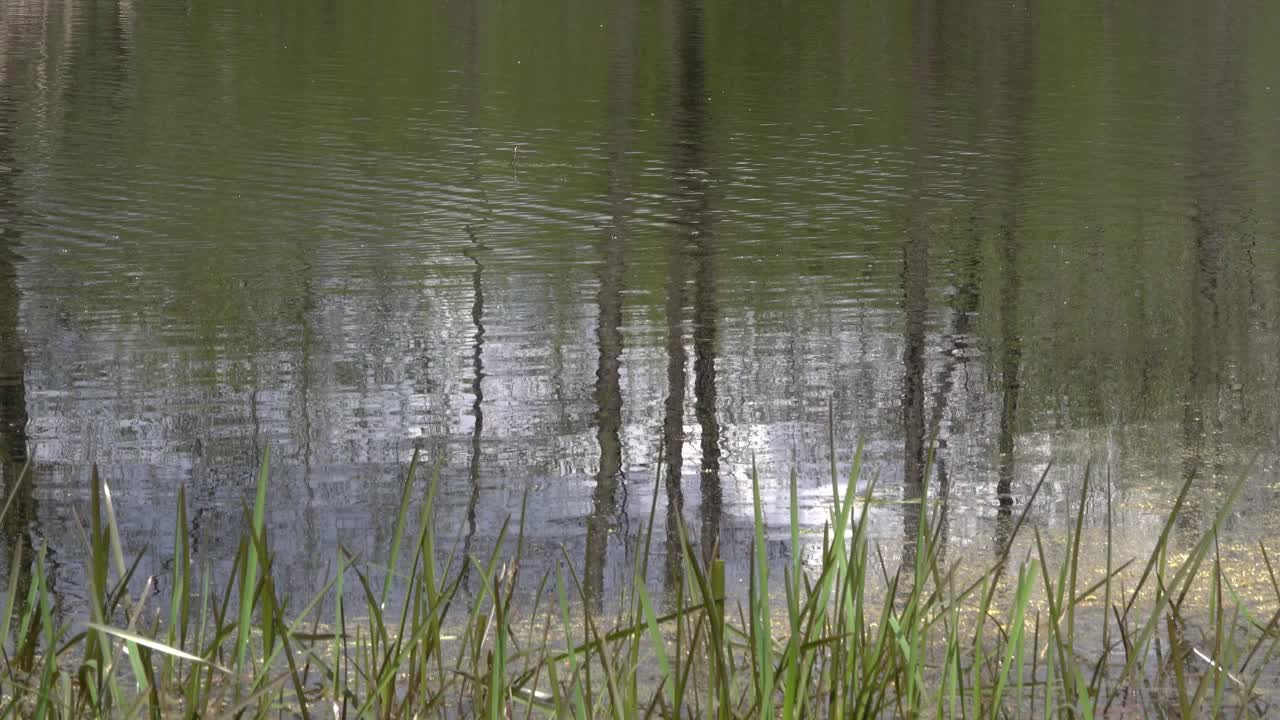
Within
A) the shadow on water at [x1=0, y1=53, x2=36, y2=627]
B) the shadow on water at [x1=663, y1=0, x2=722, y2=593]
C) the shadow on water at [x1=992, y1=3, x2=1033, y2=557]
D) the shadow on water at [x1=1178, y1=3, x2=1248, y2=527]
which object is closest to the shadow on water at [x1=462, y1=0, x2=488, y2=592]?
the shadow on water at [x1=663, y1=0, x2=722, y2=593]

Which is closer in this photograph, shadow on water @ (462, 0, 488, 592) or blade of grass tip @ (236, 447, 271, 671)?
blade of grass tip @ (236, 447, 271, 671)

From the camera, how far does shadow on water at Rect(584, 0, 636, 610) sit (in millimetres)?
5914

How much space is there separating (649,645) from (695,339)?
431 cm

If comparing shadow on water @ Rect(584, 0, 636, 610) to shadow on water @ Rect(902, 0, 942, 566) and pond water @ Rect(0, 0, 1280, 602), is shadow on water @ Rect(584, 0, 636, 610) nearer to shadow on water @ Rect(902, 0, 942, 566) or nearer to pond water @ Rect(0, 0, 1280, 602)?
pond water @ Rect(0, 0, 1280, 602)

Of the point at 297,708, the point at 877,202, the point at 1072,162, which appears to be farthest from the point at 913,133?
the point at 297,708

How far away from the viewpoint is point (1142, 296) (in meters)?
10.1

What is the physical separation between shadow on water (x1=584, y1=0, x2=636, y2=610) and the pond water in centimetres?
4

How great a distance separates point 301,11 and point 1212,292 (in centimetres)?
3172

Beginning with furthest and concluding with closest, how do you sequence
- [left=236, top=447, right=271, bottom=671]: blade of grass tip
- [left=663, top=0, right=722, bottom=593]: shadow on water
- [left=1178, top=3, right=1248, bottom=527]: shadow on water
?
1. [left=1178, top=3, right=1248, bottom=527]: shadow on water
2. [left=663, top=0, right=722, bottom=593]: shadow on water
3. [left=236, top=447, right=271, bottom=671]: blade of grass tip

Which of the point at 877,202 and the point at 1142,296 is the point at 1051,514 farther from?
the point at 877,202

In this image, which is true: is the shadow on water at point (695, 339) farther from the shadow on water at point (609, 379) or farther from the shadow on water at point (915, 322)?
the shadow on water at point (915, 322)

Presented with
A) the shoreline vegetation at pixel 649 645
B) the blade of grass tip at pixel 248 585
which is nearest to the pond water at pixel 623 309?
the shoreline vegetation at pixel 649 645

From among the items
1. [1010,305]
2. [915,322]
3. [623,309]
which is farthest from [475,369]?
[1010,305]

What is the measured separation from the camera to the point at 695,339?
8984mm
